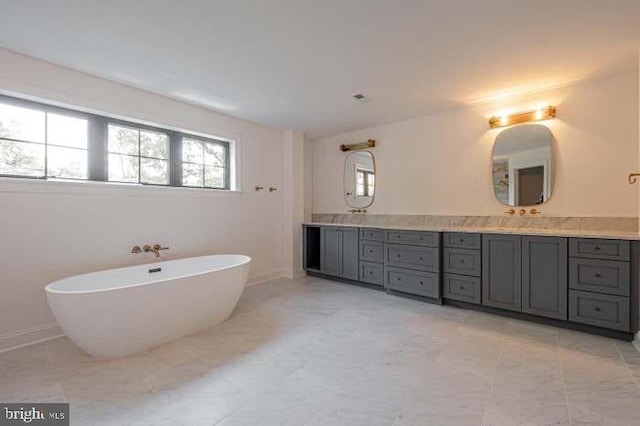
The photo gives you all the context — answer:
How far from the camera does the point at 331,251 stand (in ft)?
14.4

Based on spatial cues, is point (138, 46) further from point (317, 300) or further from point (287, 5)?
point (317, 300)

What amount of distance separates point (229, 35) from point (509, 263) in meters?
3.18

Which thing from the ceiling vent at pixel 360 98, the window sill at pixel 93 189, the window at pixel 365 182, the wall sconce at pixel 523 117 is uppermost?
the ceiling vent at pixel 360 98

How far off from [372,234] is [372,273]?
522 mm

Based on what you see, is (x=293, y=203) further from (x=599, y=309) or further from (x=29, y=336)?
(x=599, y=309)

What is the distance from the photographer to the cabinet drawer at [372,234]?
382 centimetres

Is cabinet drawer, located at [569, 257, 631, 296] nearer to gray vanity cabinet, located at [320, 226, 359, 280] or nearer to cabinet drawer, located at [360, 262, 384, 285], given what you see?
cabinet drawer, located at [360, 262, 384, 285]

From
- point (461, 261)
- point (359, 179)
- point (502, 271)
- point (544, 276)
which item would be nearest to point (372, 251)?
point (461, 261)

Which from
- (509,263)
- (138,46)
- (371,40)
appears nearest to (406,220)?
(509,263)

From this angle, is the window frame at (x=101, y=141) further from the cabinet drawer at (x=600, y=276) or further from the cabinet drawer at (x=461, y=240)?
the cabinet drawer at (x=600, y=276)

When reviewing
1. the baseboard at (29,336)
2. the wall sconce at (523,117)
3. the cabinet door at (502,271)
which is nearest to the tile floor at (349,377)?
the baseboard at (29,336)

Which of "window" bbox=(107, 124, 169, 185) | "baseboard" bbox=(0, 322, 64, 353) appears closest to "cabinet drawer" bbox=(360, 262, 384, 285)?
"window" bbox=(107, 124, 169, 185)

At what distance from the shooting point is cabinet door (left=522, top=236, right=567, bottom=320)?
2605mm

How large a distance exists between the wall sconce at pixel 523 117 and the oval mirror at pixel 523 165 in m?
0.08
